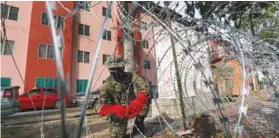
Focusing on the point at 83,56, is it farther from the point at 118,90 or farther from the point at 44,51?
the point at 118,90

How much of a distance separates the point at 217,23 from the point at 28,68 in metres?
18.0

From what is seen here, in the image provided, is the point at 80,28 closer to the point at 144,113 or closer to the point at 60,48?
the point at 144,113

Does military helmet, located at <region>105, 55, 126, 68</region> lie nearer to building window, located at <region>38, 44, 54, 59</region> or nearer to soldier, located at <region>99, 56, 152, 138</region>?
soldier, located at <region>99, 56, 152, 138</region>

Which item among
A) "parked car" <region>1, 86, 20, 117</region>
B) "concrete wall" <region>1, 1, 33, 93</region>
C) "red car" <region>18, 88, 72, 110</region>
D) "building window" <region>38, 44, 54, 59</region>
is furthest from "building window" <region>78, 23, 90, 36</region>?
"parked car" <region>1, 86, 20, 117</region>

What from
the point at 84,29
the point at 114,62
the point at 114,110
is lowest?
the point at 114,110

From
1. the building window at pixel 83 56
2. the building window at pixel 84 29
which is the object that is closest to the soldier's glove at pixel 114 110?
the building window at pixel 83 56

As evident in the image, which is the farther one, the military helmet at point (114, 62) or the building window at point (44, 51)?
the building window at point (44, 51)

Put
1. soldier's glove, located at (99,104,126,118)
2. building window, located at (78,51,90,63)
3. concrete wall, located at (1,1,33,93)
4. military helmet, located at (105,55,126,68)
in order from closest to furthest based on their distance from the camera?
soldier's glove, located at (99,104,126,118) → military helmet, located at (105,55,126,68) → concrete wall, located at (1,1,33,93) → building window, located at (78,51,90,63)

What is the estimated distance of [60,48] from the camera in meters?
1.46

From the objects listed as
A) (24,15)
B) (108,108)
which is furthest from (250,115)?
(24,15)

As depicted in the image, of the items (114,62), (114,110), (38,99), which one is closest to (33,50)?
(38,99)

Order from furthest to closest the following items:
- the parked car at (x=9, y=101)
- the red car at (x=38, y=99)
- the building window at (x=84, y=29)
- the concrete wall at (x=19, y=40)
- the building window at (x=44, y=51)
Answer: the building window at (x=84, y=29)
the building window at (x=44, y=51)
the concrete wall at (x=19, y=40)
the red car at (x=38, y=99)
the parked car at (x=9, y=101)

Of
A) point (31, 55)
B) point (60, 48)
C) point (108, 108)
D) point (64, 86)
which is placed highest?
point (31, 55)

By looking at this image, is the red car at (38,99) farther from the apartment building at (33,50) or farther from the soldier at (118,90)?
the soldier at (118,90)
